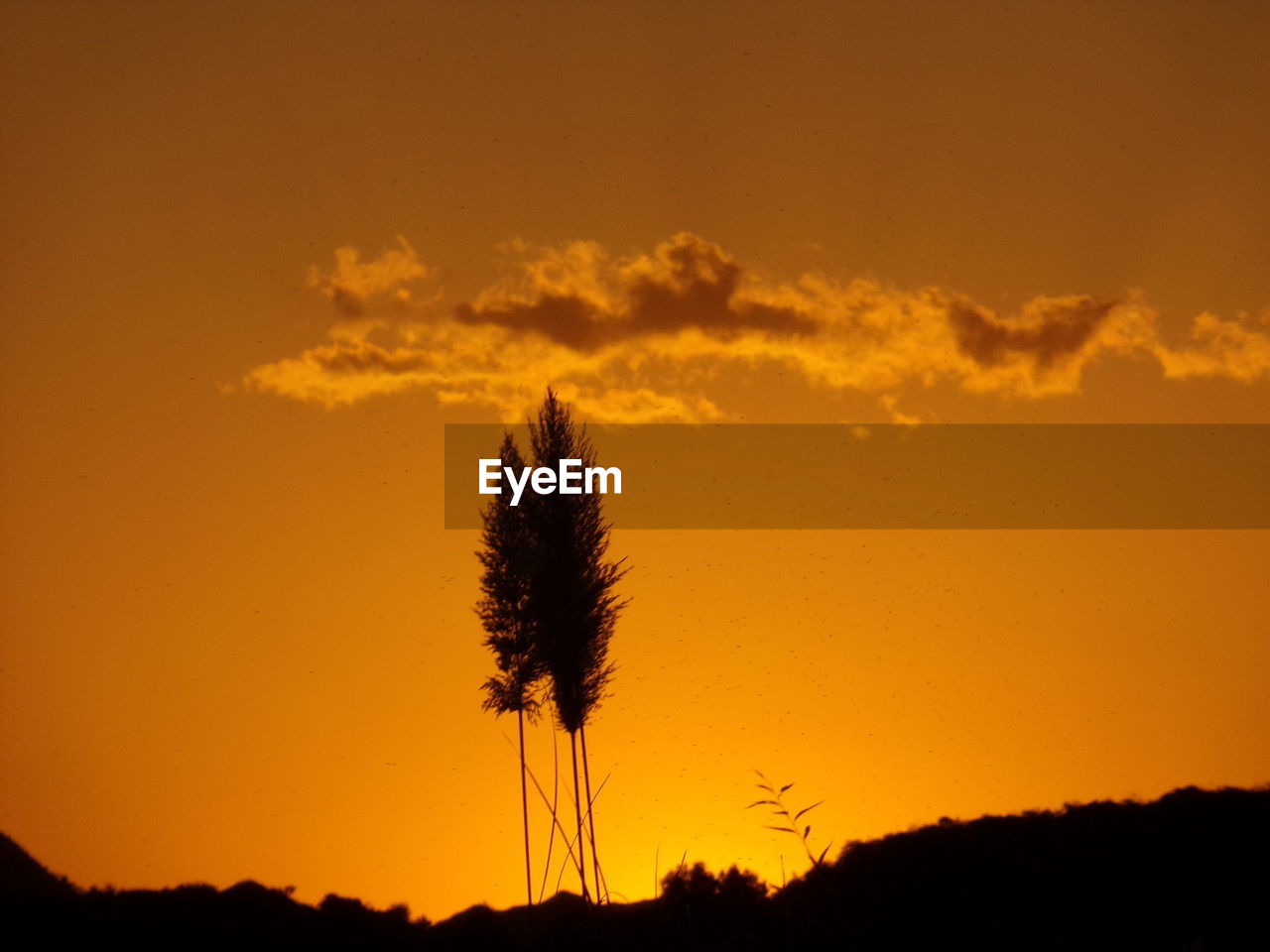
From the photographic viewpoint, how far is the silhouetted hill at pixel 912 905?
10203 millimetres

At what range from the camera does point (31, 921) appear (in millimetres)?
11711

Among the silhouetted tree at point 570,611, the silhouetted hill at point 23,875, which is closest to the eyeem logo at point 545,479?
the silhouetted tree at point 570,611

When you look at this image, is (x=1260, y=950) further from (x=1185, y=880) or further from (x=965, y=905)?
(x=965, y=905)

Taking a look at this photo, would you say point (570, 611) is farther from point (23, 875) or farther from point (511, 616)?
point (23, 875)

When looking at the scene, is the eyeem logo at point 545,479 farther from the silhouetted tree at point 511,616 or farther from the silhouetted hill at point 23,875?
the silhouetted hill at point 23,875

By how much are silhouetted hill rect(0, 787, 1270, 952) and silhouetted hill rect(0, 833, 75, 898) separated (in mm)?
2402

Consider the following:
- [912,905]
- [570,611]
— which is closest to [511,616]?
[570,611]

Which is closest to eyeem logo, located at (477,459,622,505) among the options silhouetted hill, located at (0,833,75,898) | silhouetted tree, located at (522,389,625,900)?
silhouetted tree, located at (522,389,625,900)

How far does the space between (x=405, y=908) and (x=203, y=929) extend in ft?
7.85

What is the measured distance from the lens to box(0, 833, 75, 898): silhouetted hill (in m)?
15.6

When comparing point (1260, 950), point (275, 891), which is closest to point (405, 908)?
point (275, 891)

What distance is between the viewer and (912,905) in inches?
447

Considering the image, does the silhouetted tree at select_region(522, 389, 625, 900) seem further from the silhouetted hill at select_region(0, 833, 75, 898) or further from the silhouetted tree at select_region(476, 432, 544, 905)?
the silhouetted hill at select_region(0, 833, 75, 898)

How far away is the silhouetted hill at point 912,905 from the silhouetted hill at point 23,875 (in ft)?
7.88
